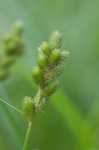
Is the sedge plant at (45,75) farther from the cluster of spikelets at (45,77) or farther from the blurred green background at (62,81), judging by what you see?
the blurred green background at (62,81)

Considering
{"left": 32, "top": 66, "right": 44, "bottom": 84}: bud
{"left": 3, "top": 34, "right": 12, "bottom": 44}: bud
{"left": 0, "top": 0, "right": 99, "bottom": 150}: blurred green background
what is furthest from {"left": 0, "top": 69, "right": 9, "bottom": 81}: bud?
{"left": 32, "top": 66, "right": 44, "bottom": 84}: bud

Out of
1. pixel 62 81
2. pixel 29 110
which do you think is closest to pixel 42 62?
pixel 29 110

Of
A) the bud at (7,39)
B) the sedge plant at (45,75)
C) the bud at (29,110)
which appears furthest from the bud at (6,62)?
the bud at (29,110)

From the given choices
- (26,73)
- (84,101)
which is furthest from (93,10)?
(26,73)

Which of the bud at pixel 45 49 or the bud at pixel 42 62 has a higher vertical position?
the bud at pixel 45 49

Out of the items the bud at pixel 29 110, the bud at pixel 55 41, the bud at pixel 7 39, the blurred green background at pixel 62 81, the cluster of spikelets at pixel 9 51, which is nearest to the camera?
the bud at pixel 29 110

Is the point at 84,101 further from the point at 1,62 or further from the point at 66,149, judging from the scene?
the point at 1,62
